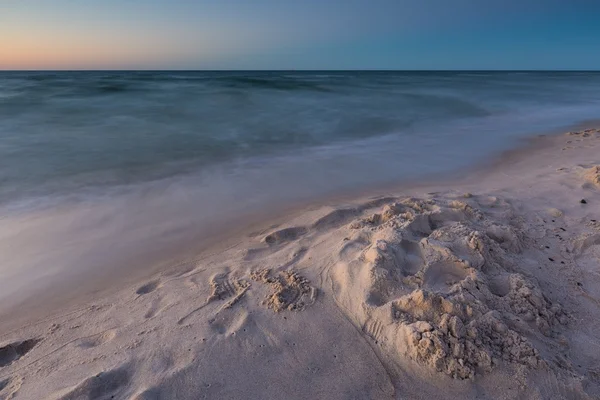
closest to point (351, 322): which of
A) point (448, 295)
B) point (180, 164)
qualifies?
point (448, 295)

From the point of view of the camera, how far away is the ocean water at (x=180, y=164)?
431cm

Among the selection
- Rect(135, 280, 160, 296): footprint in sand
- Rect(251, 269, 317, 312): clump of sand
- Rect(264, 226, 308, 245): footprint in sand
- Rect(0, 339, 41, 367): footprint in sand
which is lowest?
Rect(0, 339, 41, 367): footprint in sand

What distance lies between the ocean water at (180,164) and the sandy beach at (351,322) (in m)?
1.14

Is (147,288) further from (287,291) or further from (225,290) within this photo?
(287,291)

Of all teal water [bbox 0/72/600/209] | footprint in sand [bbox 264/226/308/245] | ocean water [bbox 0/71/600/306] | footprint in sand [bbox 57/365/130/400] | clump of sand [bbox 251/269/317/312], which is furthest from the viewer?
teal water [bbox 0/72/600/209]

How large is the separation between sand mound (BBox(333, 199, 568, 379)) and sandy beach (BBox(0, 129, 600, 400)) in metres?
0.01

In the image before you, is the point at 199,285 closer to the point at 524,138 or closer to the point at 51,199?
the point at 51,199

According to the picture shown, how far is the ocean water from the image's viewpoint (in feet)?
14.1

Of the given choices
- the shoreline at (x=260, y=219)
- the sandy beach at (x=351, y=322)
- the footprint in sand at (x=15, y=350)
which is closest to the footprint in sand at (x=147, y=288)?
the sandy beach at (x=351, y=322)

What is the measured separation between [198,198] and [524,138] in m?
9.50

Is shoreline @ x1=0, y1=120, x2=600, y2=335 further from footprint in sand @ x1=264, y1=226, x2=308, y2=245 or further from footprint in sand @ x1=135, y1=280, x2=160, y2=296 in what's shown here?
footprint in sand @ x1=264, y1=226, x2=308, y2=245

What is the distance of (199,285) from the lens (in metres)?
3.12

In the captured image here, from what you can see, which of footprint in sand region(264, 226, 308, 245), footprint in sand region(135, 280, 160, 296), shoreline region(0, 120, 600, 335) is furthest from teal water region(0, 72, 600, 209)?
footprint in sand region(135, 280, 160, 296)

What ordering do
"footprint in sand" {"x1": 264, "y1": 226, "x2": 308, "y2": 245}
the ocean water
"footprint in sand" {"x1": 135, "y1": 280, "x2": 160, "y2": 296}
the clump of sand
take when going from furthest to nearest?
1. the ocean water
2. "footprint in sand" {"x1": 264, "y1": 226, "x2": 308, "y2": 245}
3. "footprint in sand" {"x1": 135, "y1": 280, "x2": 160, "y2": 296}
4. the clump of sand
